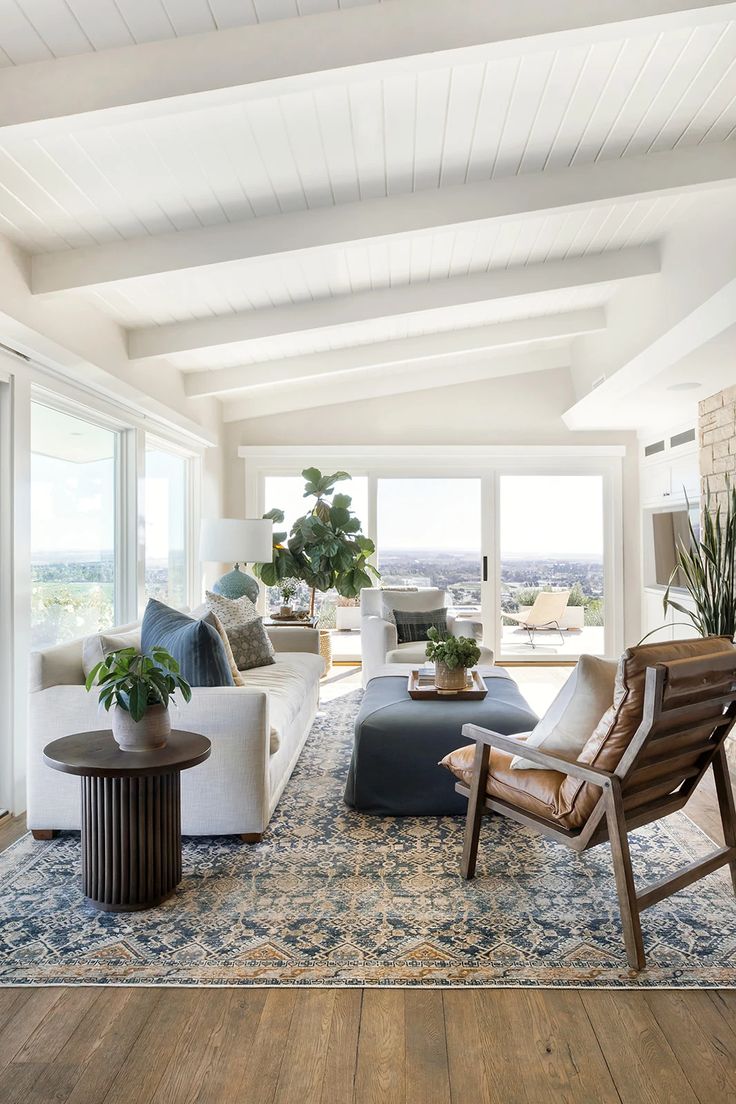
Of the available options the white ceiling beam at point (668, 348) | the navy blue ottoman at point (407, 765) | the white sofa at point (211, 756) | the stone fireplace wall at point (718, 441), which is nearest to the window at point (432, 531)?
the white ceiling beam at point (668, 348)

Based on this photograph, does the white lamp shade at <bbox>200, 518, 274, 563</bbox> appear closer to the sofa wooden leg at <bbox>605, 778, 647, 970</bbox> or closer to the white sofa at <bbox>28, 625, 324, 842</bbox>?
the white sofa at <bbox>28, 625, 324, 842</bbox>

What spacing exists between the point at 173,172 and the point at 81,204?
41 centimetres

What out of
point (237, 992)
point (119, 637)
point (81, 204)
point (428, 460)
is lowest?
point (237, 992)

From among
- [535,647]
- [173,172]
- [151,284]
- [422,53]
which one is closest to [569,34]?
[422,53]

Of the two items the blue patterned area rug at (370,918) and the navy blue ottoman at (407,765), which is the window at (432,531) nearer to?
the navy blue ottoman at (407,765)

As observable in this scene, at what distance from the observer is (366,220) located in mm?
3373

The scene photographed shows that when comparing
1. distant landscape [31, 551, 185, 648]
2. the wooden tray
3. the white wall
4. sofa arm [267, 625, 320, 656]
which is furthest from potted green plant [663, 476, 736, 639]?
distant landscape [31, 551, 185, 648]

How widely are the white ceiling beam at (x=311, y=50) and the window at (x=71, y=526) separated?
1835 millimetres

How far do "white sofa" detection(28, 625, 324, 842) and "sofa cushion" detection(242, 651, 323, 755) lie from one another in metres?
0.14

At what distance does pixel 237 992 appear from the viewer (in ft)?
6.68

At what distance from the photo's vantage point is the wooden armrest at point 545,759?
217 centimetres

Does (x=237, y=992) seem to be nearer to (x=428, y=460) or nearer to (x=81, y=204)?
(x=81, y=204)

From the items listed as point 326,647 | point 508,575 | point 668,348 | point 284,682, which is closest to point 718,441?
point 668,348

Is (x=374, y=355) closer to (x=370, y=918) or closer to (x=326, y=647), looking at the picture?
(x=326, y=647)
